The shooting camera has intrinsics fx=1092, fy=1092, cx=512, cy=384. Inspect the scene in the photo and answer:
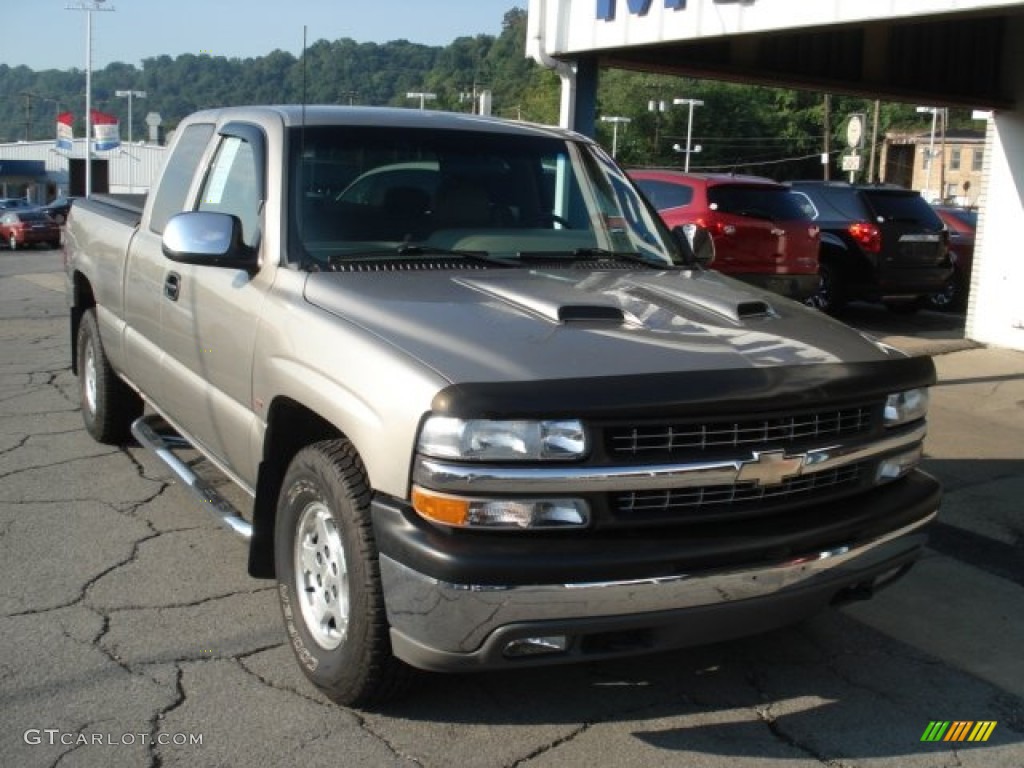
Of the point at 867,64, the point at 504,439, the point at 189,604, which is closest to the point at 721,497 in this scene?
the point at 504,439

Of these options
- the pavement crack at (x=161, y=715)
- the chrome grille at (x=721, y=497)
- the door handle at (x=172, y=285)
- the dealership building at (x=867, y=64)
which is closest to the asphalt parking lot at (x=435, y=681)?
the pavement crack at (x=161, y=715)

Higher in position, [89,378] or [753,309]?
[753,309]

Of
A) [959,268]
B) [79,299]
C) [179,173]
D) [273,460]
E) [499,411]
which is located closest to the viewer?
[499,411]

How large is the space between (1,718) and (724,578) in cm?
221

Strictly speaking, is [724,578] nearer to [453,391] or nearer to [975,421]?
[453,391]

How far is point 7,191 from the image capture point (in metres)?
80.3

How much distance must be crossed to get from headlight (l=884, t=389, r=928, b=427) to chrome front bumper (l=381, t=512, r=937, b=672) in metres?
0.58

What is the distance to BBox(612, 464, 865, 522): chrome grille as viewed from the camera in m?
2.97

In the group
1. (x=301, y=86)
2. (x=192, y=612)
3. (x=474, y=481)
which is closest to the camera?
(x=474, y=481)

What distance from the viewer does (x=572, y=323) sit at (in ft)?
11.1

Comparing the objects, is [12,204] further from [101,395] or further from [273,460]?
[273,460]

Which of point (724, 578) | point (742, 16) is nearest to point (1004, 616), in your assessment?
point (724, 578)

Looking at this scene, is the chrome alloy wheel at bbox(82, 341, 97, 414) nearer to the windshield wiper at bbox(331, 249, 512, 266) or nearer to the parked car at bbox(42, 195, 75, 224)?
the windshield wiper at bbox(331, 249, 512, 266)

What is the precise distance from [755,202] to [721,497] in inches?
364
